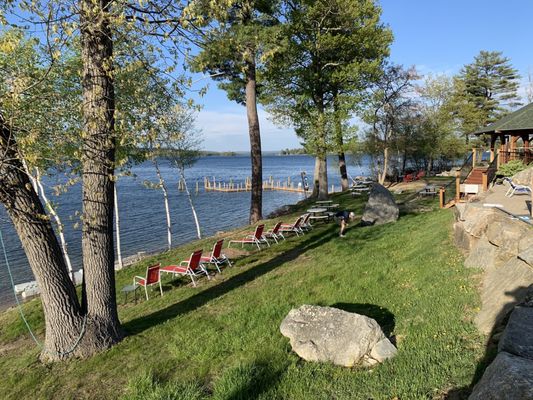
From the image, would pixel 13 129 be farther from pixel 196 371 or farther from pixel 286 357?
pixel 286 357

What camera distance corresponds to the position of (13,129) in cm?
518

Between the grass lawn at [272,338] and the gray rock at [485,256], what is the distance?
252mm

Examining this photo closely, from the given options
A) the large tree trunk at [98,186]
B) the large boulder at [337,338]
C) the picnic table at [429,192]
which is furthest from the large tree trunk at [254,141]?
the large boulder at [337,338]

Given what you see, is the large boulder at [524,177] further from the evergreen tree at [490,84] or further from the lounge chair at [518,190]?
the evergreen tree at [490,84]

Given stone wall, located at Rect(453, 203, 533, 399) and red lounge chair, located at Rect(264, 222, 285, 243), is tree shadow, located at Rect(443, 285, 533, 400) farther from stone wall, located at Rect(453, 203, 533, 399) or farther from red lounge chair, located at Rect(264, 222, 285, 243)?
red lounge chair, located at Rect(264, 222, 285, 243)

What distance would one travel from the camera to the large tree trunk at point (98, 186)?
18.1 feet

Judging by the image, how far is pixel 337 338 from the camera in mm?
5031

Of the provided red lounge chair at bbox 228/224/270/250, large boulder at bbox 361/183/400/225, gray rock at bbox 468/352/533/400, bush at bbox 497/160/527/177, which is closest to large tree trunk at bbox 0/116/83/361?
gray rock at bbox 468/352/533/400

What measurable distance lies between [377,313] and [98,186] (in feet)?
15.7

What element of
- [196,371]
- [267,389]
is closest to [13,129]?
[196,371]

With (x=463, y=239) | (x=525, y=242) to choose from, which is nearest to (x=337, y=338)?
(x=525, y=242)

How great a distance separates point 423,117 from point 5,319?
3406 centimetres

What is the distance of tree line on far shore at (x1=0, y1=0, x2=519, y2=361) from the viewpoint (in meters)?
4.94

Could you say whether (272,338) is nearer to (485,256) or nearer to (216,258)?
(485,256)
